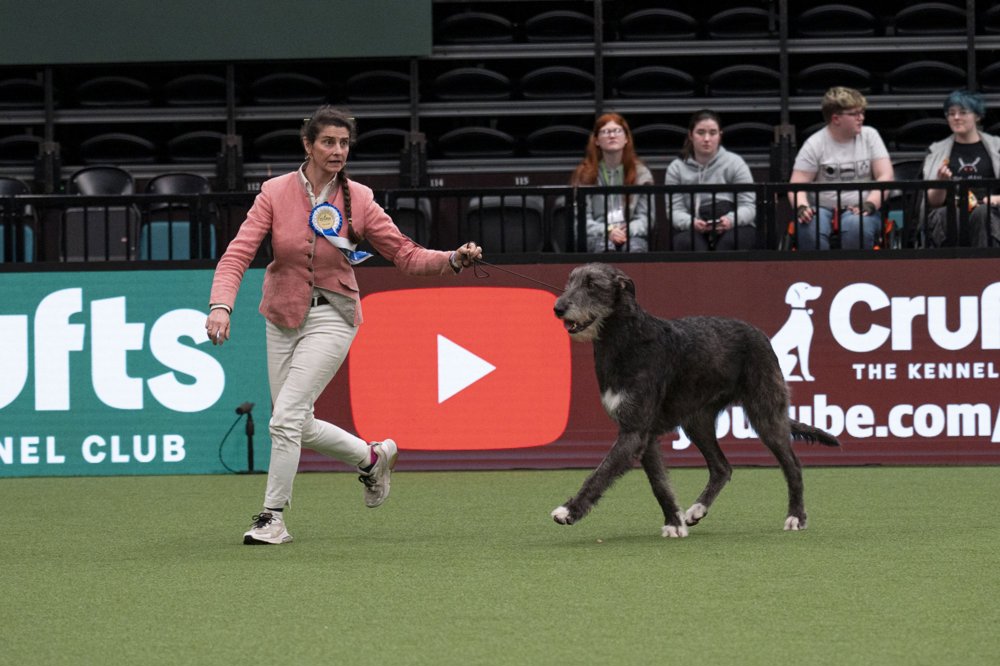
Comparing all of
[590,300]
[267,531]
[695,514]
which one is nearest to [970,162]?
[695,514]

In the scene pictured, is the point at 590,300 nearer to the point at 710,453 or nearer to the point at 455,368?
the point at 710,453

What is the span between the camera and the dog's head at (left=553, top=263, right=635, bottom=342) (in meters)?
6.56

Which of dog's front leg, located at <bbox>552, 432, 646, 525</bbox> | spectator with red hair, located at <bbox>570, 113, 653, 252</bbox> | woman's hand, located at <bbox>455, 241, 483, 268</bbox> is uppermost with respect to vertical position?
spectator with red hair, located at <bbox>570, 113, 653, 252</bbox>

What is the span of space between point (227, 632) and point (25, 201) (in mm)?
6738

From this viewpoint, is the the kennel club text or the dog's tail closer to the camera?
the dog's tail

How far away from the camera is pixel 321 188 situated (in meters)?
6.75

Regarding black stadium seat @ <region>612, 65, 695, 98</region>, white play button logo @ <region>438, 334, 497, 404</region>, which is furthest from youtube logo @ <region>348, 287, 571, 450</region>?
black stadium seat @ <region>612, 65, 695, 98</region>

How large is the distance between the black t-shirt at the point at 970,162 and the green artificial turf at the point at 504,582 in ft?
9.00

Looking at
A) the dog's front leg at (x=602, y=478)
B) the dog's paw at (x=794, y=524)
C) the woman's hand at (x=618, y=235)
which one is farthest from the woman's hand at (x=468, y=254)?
the woman's hand at (x=618, y=235)

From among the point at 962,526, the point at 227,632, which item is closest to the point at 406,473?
the point at 962,526

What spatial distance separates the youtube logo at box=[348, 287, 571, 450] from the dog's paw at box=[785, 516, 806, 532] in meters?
3.45

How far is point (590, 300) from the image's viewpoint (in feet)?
→ 21.6

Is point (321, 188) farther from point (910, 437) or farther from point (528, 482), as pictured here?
point (910, 437)

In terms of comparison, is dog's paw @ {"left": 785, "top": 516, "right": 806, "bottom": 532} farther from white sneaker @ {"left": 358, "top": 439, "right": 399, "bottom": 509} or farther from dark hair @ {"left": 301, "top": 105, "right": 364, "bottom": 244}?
dark hair @ {"left": 301, "top": 105, "right": 364, "bottom": 244}
